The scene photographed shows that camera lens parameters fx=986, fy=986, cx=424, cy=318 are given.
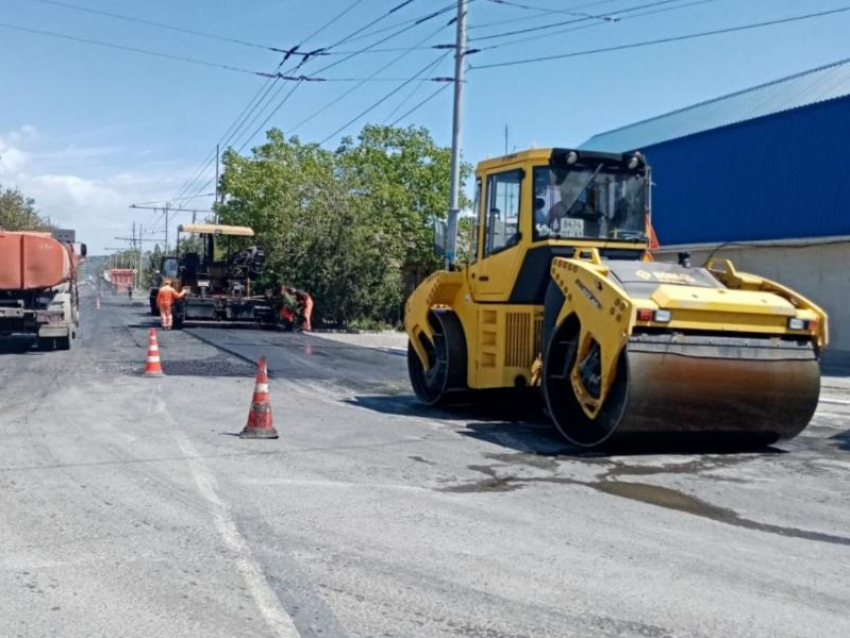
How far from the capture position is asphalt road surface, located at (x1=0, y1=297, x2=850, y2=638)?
15.6 ft

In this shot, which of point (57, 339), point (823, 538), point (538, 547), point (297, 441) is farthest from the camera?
point (57, 339)

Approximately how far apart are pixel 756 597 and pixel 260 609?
8.31 ft

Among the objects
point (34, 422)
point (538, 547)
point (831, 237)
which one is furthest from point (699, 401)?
point (831, 237)

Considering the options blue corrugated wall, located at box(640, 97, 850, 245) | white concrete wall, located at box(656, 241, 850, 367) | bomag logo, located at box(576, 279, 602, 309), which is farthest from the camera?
blue corrugated wall, located at box(640, 97, 850, 245)

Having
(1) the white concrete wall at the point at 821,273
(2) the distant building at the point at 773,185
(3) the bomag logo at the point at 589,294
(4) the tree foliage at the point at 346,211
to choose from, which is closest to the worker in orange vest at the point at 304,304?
(4) the tree foliage at the point at 346,211

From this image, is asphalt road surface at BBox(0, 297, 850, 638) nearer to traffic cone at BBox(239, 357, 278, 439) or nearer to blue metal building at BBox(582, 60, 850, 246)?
traffic cone at BBox(239, 357, 278, 439)

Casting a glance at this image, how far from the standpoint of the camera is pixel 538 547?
5.96 metres

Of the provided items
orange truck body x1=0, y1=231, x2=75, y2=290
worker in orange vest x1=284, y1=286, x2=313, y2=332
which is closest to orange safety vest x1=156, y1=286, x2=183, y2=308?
worker in orange vest x1=284, y1=286, x2=313, y2=332

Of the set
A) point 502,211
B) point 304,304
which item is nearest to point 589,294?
point 502,211

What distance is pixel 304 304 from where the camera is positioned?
31.0 meters

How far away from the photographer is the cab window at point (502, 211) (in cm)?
1106

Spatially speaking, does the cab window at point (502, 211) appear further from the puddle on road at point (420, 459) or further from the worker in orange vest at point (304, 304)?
the worker in orange vest at point (304, 304)

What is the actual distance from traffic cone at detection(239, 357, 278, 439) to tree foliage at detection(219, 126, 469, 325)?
878 inches

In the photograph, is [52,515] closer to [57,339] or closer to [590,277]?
[590,277]
